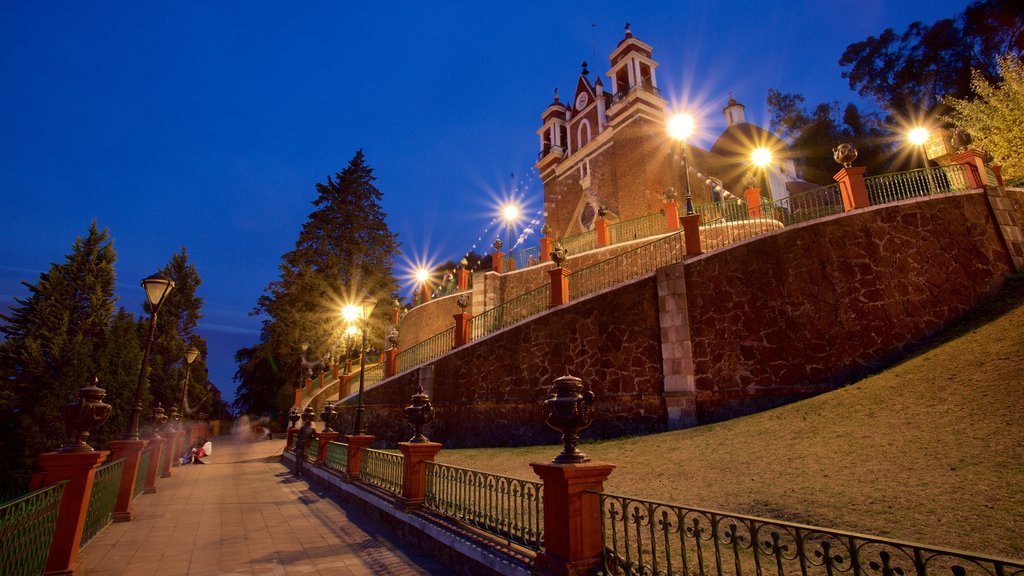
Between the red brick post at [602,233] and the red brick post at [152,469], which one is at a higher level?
the red brick post at [602,233]

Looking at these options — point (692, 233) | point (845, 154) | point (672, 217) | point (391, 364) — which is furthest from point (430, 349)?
point (845, 154)

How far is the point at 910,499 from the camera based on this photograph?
5238 millimetres

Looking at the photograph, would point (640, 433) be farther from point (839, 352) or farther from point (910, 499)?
point (910, 499)

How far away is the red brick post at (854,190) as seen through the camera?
12445mm

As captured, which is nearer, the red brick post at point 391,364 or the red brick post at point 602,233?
the red brick post at point 391,364

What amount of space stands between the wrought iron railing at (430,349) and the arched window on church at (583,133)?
23.9m

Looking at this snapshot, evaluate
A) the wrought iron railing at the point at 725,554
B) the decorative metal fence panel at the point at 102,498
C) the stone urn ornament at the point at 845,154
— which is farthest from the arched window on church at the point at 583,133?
the wrought iron railing at the point at 725,554

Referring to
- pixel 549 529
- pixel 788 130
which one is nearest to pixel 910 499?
pixel 549 529

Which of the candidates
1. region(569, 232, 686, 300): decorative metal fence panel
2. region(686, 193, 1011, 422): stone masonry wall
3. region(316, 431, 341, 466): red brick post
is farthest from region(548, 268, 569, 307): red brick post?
region(316, 431, 341, 466): red brick post

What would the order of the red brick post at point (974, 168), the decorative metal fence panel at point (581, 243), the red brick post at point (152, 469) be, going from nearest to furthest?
the red brick post at point (152, 469)
the red brick post at point (974, 168)
the decorative metal fence panel at point (581, 243)

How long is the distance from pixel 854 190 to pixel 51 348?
28538 millimetres

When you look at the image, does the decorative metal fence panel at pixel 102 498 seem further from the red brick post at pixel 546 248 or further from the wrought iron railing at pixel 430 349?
the red brick post at pixel 546 248

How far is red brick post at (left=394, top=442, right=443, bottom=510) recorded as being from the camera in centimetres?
753

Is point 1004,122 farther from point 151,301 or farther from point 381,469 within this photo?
point 151,301
